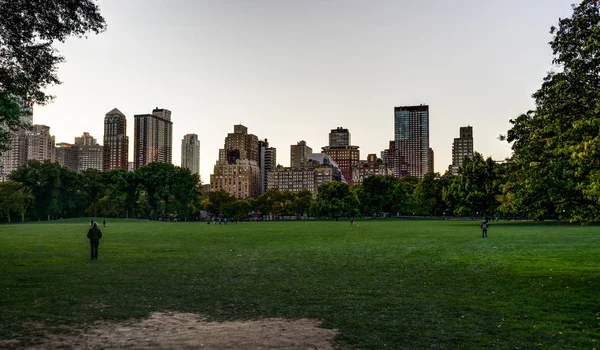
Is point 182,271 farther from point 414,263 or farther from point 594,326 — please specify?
point 594,326

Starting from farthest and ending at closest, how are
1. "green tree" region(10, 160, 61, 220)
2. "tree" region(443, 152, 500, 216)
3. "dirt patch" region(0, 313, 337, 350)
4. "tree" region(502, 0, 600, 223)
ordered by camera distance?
"green tree" region(10, 160, 61, 220), "tree" region(443, 152, 500, 216), "tree" region(502, 0, 600, 223), "dirt patch" region(0, 313, 337, 350)

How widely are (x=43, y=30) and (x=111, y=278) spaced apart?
9.82 m

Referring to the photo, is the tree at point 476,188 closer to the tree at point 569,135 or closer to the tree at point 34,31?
the tree at point 569,135

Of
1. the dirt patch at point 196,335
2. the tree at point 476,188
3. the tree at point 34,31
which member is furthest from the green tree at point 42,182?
the dirt patch at point 196,335

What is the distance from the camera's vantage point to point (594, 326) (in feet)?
35.4

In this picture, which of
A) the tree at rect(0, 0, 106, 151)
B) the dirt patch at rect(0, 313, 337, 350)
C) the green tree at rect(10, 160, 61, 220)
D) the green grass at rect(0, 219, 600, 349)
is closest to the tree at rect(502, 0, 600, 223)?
the green grass at rect(0, 219, 600, 349)

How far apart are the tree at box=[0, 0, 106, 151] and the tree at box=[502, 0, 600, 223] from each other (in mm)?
16959

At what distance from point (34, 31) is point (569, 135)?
1879 centimetres

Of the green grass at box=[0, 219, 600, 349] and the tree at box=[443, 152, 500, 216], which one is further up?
the tree at box=[443, 152, 500, 216]

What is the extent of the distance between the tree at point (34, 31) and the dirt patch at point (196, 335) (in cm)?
1088

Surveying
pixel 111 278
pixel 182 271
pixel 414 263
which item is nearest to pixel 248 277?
pixel 182 271

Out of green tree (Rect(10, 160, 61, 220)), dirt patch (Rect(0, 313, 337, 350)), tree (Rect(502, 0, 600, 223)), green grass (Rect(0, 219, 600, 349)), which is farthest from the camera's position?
green tree (Rect(10, 160, 61, 220))

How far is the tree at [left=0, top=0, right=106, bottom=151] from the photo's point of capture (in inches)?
598

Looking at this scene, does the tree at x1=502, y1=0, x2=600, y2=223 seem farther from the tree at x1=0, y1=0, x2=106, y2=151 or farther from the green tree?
the green tree
